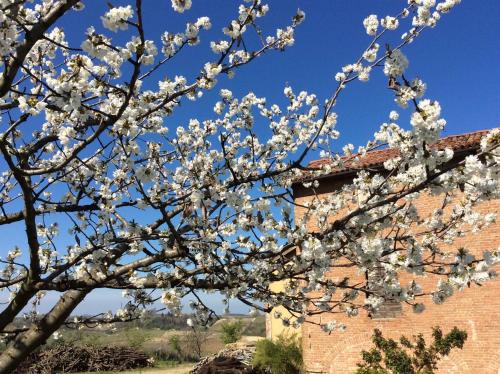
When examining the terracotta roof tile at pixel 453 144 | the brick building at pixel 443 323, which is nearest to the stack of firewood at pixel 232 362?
the brick building at pixel 443 323

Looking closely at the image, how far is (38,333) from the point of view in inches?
169

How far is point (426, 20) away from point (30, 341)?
4999mm

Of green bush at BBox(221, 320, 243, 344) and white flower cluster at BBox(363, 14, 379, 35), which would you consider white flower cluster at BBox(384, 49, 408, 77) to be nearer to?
white flower cluster at BBox(363, 14, 379, 35)

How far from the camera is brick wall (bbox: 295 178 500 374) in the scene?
10664 mm

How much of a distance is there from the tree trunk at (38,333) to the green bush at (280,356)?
9315 mm

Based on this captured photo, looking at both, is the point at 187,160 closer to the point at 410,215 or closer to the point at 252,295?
the point at 252,295

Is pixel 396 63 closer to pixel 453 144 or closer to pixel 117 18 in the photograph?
pixel 117 18

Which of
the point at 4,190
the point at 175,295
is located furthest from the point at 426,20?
the point at 4,190

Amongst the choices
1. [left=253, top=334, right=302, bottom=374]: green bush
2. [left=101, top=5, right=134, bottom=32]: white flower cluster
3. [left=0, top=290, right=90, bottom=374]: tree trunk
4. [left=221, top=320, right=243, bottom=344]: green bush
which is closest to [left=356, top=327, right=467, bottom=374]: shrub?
[left=253, top=334, right=302, bottom=374]: green bush

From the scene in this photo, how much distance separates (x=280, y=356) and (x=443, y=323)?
4.60 meters

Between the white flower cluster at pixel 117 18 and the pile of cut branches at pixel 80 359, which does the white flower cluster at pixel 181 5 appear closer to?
the white flower cluster at pixel 117 18

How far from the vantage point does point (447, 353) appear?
35.6 ft

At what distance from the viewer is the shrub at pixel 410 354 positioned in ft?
35.2

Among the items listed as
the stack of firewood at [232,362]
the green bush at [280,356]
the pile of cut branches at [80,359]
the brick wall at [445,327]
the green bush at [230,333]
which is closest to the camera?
the brick wall at [445,327]
